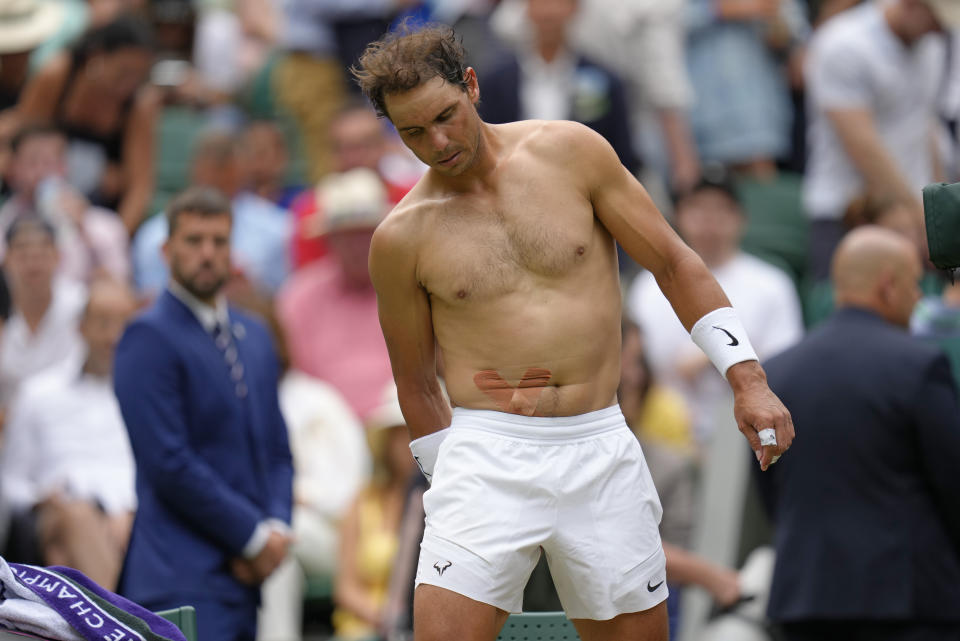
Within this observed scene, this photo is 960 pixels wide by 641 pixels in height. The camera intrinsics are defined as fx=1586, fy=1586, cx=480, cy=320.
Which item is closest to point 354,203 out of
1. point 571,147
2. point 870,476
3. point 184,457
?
point 184,457

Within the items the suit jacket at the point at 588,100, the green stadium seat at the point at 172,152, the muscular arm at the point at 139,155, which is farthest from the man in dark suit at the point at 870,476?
the green stadium seat at the point at 172,152

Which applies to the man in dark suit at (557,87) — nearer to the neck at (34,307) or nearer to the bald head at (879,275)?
the neck at (34,307)

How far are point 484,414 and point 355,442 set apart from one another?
396cm

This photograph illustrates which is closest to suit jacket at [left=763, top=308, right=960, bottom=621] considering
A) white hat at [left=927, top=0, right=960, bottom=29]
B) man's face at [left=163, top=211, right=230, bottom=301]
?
man's face at [left=163, top=211, right=230, bottom=301]

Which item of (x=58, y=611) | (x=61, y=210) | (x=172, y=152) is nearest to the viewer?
(x=58, y=611)

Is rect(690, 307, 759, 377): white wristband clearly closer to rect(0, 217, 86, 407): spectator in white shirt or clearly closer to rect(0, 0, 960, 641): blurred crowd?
rect(0, 0, 960, 641): blurred crowd

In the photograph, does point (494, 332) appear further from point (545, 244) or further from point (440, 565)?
point (440, 565)

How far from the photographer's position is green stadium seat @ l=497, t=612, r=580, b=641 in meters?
4.72

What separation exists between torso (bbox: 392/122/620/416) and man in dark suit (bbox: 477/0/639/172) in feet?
16.2

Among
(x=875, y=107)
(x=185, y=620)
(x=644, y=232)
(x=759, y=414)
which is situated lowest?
(x=185, y=620)

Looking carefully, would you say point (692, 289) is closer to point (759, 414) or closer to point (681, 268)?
point (681, 268)

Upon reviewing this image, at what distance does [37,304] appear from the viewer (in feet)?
27.7

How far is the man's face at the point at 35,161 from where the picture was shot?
948 centimetres

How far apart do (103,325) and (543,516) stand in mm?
3962
